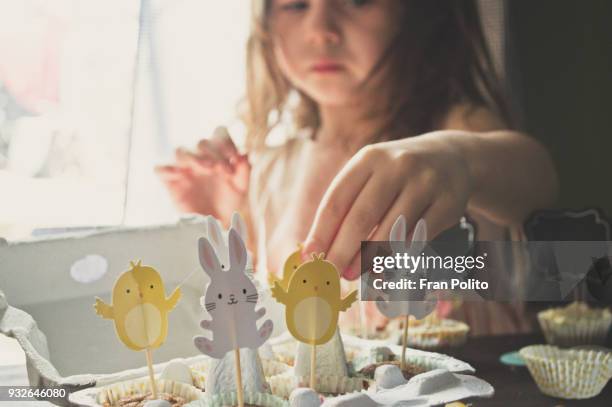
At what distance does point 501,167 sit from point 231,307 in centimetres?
66

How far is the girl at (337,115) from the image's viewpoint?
1.23 m

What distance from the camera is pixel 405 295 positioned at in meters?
0.87

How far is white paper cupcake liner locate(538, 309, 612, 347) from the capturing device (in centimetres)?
118

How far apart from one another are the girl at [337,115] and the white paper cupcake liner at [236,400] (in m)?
0.46

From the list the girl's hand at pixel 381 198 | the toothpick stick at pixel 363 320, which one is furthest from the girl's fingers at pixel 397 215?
the toothpick stick at pixel 363 320

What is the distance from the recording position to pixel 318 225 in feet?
3.17

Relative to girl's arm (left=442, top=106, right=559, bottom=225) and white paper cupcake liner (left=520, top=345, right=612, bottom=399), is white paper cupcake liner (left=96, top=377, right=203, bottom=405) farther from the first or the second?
girl's arm (left=442, top=106, right=559, bottom=225)

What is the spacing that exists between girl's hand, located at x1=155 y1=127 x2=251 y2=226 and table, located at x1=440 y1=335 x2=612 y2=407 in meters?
0.38

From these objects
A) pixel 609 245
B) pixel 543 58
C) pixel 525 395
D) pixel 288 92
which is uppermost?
pixel 543 58

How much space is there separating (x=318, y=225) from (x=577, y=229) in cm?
56

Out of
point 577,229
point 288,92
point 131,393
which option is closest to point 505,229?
point 577,229

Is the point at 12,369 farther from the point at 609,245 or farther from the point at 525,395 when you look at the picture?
the point at 609,245

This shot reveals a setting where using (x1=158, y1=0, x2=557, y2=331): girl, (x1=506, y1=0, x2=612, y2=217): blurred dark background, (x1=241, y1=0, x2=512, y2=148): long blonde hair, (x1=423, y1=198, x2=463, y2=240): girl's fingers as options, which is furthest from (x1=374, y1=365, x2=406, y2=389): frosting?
(x1=506, y1=0, x2=612, y2=217): blurred dark background

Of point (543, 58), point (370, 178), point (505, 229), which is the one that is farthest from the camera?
point (543, 58)
